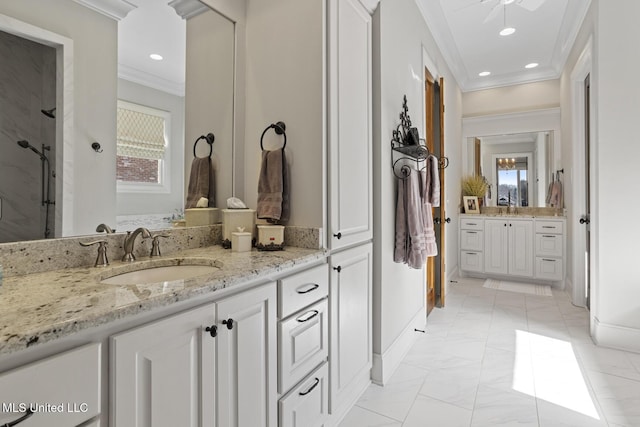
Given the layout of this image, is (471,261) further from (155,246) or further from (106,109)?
(106,109)

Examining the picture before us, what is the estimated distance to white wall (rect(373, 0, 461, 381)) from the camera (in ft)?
7.10

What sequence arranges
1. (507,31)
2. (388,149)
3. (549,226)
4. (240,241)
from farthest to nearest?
(549,226) → (507,31) → (388,149) → (240,241)

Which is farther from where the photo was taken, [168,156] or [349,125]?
[349,125]

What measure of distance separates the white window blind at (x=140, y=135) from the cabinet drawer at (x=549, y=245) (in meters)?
4.62

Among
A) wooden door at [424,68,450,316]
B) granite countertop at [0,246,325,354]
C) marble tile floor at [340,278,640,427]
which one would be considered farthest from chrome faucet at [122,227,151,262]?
wooden door at [424,68,450,316]

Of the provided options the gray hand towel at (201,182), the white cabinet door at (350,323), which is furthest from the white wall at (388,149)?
the gray hand towel at (201,182)

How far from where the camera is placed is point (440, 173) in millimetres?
3531

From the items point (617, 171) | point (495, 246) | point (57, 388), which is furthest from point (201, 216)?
point (495, 246)

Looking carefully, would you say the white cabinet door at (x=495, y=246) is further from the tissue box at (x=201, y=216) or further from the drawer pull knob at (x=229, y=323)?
the drawer pull knob at (x=229, y=323)

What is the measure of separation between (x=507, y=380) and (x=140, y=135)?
253cm

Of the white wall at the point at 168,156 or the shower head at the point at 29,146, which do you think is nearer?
the shower head at the point at 29,146

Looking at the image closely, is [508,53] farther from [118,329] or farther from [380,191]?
[118,329]

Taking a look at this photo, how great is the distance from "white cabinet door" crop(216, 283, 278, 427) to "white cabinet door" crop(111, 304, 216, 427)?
49mm

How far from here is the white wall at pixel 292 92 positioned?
65.4 inches
